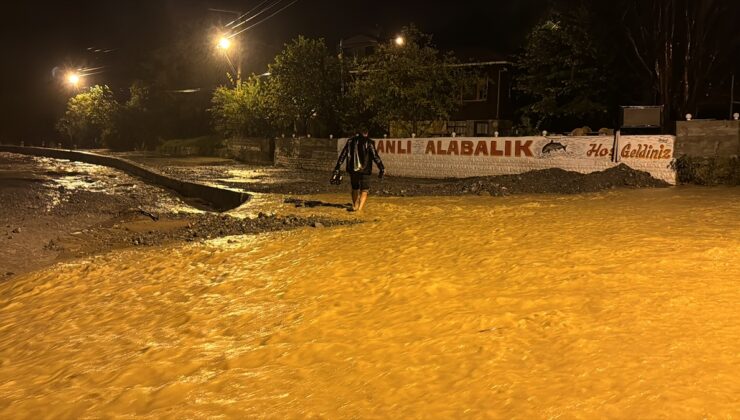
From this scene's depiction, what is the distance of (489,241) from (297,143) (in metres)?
21.2

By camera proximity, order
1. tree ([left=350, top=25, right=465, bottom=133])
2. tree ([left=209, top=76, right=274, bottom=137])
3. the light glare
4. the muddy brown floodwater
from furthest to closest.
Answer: the light glare, tree ([left=209, top=76, right=274, bottom=137]), tree ([left=350, top=25, right=465, bottom=133]), the muddy brown floodwater

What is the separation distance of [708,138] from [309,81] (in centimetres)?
2059

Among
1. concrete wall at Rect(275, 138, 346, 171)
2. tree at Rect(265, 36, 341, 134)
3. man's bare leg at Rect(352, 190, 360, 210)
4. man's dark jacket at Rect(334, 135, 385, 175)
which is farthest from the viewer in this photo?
tree at Rect(265, 36, 341, 134)

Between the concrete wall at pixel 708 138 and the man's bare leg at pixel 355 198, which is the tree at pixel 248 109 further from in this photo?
the concrete wall at pixel 708 138

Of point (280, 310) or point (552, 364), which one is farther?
point (280, 310)

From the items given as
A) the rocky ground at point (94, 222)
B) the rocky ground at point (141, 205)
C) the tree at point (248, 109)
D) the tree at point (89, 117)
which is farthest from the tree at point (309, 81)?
the tree at point (89, 117)

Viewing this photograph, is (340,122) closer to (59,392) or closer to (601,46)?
(601,46)

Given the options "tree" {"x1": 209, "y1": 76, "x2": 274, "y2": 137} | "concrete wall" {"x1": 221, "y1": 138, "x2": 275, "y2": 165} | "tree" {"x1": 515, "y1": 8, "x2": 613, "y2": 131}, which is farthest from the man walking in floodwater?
"tree" {"x1": 209, "y1": 76, "x2": 274, "y2": 137}

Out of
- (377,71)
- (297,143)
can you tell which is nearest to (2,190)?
(297,143)

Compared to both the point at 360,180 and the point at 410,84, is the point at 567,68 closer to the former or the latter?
the point at 410,84

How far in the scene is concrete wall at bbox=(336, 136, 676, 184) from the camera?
16062mm

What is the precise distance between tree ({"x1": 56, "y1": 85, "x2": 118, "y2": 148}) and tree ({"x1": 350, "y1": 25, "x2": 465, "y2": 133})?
4221 cm

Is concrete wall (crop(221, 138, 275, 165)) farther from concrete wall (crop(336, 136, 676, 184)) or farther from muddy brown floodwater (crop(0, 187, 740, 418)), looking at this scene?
muddy brown floodwater (crop(0, 187, 740, 418))

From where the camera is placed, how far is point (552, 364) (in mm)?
4203
